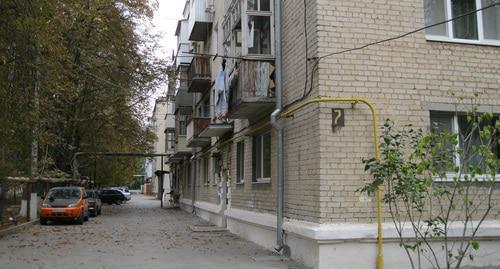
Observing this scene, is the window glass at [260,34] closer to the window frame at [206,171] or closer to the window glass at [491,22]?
the window glass at [491,22]

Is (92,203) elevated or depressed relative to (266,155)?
depressed

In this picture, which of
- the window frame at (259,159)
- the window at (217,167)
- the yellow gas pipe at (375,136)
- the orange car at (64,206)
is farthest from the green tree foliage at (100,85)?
the yellow gas pipe at (375,136)

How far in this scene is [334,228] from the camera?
29.3 feet

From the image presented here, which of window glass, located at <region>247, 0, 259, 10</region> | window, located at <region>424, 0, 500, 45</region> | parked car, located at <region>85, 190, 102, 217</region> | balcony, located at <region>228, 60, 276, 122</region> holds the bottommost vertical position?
parked car, located at <region>85, 190, 102, 217</region>

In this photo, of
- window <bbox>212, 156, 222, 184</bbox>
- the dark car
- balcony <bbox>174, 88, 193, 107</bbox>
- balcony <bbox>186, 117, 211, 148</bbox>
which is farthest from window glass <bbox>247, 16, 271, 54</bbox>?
the dark car

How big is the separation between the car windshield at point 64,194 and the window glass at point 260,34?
43.4 ft

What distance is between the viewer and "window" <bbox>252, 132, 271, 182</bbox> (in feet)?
43.4

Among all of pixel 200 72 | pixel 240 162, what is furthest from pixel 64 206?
pixel 240 162

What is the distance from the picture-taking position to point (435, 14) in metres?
10.3

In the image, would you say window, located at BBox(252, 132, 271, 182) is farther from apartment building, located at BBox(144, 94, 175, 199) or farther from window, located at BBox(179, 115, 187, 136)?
window, located at BBox(179, 115, 187, 136)

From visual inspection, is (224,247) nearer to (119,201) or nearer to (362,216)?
(362,216)

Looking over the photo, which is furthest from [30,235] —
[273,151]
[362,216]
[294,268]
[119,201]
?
[119,201]

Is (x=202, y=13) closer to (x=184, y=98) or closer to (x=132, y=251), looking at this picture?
(x=184, y=98)

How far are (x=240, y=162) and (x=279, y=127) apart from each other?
536 centimetres
